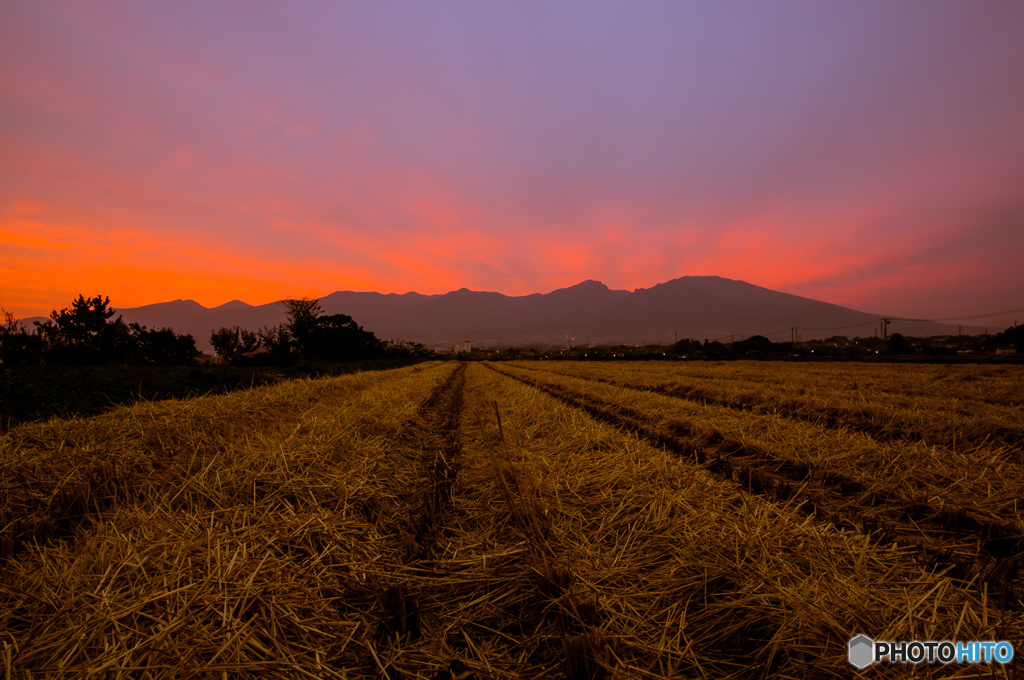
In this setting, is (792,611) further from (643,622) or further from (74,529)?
(74,529)

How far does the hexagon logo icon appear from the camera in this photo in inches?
52.9

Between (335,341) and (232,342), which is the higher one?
(335,341)

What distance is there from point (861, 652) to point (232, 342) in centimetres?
3780

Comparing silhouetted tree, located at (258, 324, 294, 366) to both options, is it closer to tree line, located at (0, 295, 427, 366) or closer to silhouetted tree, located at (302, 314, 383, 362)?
tree line, located at (0, 295, 427, 366)

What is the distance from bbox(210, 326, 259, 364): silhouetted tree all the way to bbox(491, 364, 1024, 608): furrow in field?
34381 millimetres

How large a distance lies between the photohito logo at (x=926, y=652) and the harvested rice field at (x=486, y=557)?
0.11 feet

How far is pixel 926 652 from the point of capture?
1.41 m

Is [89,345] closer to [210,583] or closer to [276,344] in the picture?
[276,344]

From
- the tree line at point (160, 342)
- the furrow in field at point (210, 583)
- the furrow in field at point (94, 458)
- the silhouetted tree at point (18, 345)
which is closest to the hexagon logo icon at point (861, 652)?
the furrow in field at point (210, 583)

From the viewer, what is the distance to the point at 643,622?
5.47ft

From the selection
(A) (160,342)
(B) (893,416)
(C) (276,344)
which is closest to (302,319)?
(C) (276,344)

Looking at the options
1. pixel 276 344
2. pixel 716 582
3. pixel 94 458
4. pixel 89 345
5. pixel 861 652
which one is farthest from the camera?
pixel 276 344

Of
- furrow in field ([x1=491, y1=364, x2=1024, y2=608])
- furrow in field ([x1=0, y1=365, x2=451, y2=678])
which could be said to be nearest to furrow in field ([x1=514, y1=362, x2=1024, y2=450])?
furrow in field ([x1=491, y1=364, x2=1024, y2=608])

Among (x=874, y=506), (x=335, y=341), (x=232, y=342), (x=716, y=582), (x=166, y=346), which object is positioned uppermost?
(x=335, y=341)
